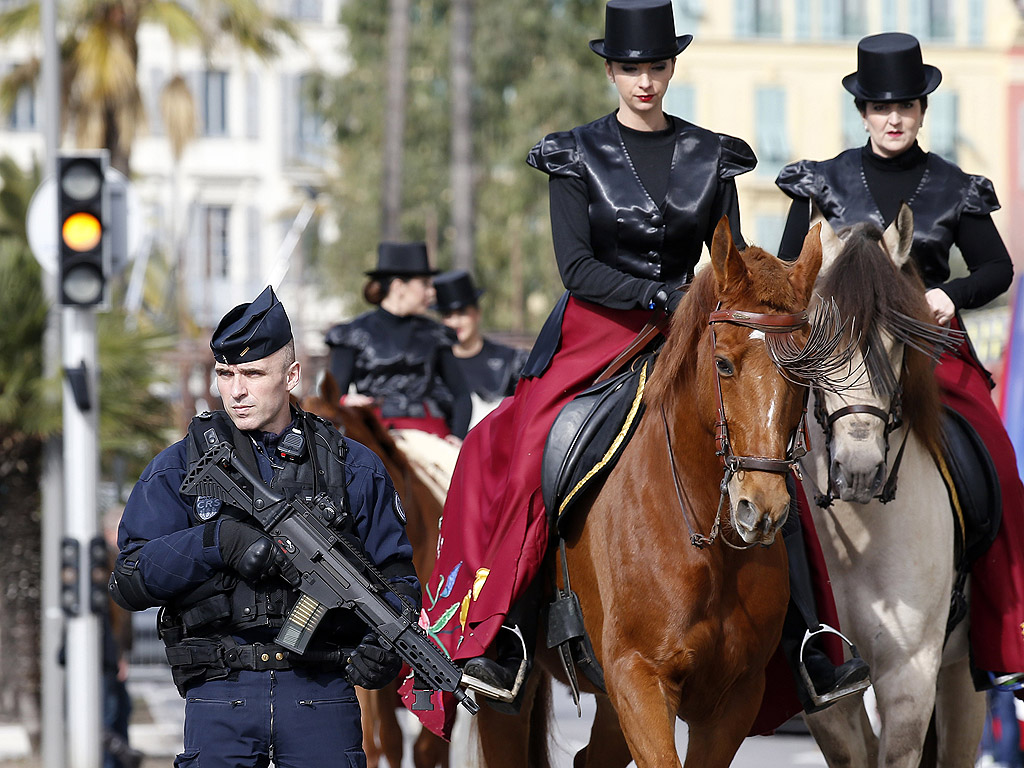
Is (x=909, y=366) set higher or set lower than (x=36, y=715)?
higher

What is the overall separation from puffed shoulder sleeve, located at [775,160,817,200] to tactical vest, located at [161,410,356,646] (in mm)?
2842

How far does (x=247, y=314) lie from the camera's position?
4781mm

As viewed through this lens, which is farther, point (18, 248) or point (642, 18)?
point (18, 248)

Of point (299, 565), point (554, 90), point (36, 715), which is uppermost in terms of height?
point (554, 90)

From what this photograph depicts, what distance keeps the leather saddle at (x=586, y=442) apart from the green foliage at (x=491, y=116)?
3062cm

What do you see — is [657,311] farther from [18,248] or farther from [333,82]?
[333,82]

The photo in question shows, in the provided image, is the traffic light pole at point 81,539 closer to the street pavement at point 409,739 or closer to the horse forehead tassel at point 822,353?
the street pavement at point 409,739

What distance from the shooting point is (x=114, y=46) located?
22.6 meters

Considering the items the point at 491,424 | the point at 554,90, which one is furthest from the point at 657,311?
the point at 554,90

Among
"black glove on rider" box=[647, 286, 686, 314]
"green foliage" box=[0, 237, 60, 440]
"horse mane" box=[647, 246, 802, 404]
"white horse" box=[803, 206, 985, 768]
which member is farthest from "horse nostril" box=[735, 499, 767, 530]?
"green foliage" box=[0, 237, 60, 440]

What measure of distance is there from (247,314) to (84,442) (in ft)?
21.5

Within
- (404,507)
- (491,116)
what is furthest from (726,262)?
(491,116)

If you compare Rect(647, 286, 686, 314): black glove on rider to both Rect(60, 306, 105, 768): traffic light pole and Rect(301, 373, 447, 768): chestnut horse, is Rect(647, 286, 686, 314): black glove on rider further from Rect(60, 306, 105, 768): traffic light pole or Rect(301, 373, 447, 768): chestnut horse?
Rect(60, 306, 105, 768): traffic light pole

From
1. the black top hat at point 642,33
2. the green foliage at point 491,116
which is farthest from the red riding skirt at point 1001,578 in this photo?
the green foliage at point 491,116
